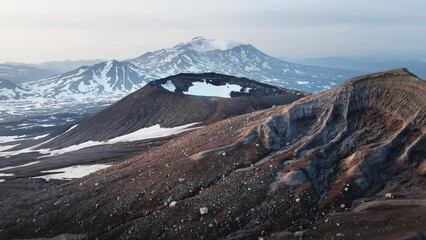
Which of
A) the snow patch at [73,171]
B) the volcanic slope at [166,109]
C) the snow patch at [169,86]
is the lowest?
the snow patch at [73,171]

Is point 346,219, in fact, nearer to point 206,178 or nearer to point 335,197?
point 335,197

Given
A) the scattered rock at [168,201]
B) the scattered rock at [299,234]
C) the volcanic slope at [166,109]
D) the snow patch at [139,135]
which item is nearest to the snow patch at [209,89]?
the volcanic slope at [166,109]

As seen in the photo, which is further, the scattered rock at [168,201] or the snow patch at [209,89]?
the snow patch at [209,89]

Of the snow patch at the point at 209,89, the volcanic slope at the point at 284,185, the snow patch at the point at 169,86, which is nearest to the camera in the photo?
the volcanic slope at the point at 284,185

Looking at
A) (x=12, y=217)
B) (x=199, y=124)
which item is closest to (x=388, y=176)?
(x=12, y=217)

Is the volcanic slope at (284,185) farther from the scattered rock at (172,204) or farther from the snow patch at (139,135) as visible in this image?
the snow patch at (139,135)

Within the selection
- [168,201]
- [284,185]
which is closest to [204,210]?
[168,201]

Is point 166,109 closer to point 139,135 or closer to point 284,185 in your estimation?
point 139,135
